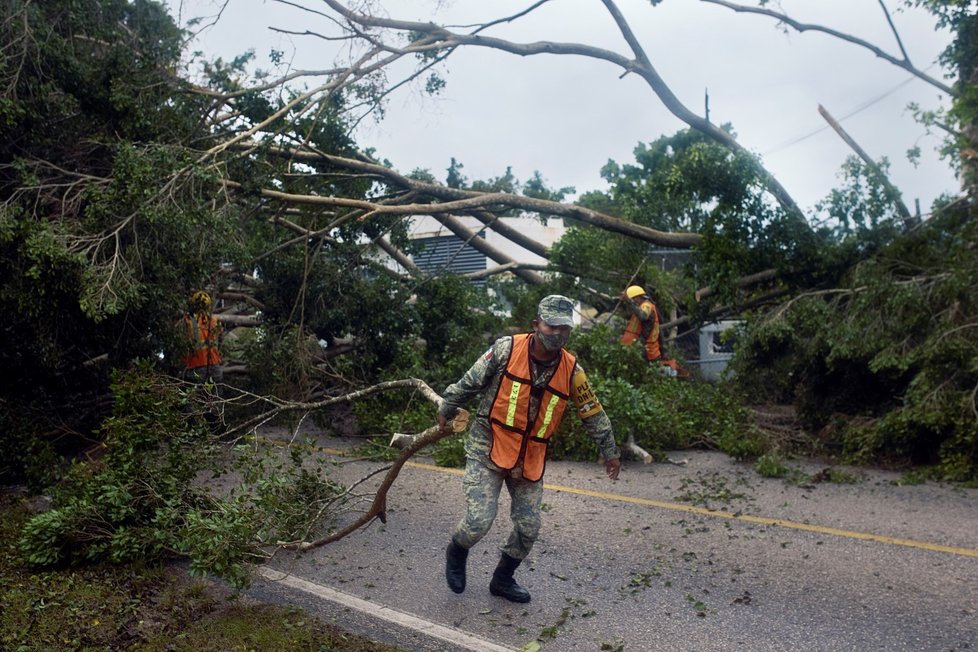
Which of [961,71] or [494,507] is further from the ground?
[961,71]

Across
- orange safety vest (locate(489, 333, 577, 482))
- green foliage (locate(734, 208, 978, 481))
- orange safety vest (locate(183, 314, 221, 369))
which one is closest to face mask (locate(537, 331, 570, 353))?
orange safety vest (locate(489, 333, 577, 482))

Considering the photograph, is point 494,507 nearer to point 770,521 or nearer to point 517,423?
point 517,423

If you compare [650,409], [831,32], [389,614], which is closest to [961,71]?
[831,32]

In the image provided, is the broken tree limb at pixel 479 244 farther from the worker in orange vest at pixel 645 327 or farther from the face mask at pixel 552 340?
the face mask at pixel 552 340

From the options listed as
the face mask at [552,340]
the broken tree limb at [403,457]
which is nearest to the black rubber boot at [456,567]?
the broken tree limb at [403,457]

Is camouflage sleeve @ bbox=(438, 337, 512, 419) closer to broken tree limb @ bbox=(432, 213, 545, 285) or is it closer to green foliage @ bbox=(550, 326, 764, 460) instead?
green foliage @ bbox=(550, 326, 764, 460)

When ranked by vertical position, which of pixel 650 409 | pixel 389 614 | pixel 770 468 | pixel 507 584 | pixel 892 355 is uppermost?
pixel 892 355

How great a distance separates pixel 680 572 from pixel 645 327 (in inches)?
240

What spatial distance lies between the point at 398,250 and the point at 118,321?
5.41 m

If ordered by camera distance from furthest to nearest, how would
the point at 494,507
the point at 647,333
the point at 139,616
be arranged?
the point at 647,333 < the point at 494,507 < the point at 139,616

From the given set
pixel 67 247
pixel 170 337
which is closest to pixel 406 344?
pixel 170 337

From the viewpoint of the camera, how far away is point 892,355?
944 centimetres

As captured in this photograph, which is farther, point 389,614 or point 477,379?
point 477,379

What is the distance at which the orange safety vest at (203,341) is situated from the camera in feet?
33.2
